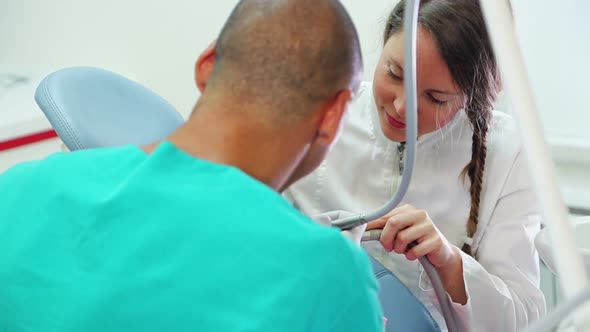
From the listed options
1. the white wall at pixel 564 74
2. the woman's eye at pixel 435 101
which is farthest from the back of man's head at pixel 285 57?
the white wall at pixel 564 74

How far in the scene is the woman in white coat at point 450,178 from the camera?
1301mm

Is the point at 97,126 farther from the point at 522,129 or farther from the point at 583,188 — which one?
the point at 583,188

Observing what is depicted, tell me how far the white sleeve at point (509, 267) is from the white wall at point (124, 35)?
1.11m

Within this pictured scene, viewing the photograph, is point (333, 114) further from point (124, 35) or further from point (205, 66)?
point (124, 35)

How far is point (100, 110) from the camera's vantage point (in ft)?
4.30

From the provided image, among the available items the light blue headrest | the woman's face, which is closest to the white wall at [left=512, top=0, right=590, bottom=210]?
the woman's face

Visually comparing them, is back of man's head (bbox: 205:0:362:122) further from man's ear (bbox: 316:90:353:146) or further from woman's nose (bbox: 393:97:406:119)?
woman's nose (bbox: 393:97:406:119)

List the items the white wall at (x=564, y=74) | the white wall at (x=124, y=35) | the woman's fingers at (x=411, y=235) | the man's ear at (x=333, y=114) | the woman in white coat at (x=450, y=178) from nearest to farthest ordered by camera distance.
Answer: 1. the man's ear at (x=333, y=114)
2. the woman's fingers at (x=411, y=235)
3. the woman in white coat at (x=450, y=178)
4. the white wall at (x=564, y=74)
5. the white wall at (x=124, y=35)

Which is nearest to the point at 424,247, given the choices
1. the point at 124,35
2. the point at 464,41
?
the point at 464,41

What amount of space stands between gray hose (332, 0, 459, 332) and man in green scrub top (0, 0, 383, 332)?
7cm

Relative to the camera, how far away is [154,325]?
744mm

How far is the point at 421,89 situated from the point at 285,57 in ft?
1.75

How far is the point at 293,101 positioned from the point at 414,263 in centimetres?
67

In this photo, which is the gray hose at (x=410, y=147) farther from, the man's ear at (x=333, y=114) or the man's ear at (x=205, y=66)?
the man's ear at (x=205, y=66)
